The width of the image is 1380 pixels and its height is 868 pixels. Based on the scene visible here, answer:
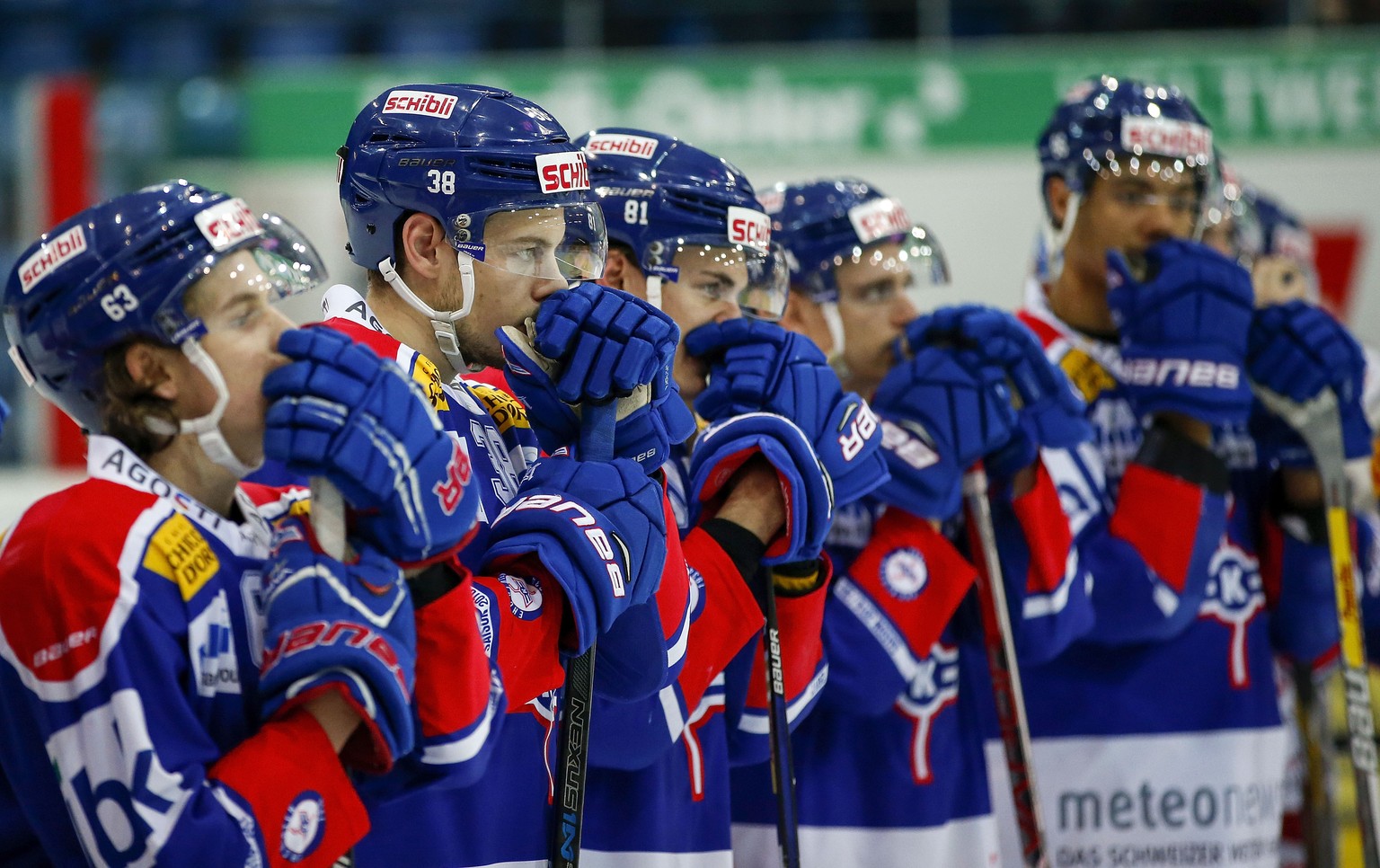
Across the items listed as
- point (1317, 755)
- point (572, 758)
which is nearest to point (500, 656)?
point (572, 758)

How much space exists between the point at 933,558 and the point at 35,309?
57.4 inches

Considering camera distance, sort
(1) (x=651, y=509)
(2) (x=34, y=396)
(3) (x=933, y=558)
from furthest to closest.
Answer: (2) (x=34, y=396), (3) (x=933, y=558), (1) (x=651, y=509)

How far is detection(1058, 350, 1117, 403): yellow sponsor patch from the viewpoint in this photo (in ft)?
9.67

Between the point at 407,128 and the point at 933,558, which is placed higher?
the point at 407,128

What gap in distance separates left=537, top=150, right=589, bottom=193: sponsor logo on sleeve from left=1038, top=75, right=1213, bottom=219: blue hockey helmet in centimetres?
132

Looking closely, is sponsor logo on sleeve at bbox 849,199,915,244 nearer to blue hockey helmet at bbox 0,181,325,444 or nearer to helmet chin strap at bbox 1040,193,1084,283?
helmet chin strap at bbox 1040,193,1084,283

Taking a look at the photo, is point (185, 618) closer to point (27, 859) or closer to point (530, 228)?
point (27, 859)

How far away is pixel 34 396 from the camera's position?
6254 mm

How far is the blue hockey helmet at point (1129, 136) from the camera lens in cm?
290

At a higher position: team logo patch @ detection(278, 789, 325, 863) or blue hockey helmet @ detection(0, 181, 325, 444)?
blue hockey helmet @ detection(0, 181, 325, 444)

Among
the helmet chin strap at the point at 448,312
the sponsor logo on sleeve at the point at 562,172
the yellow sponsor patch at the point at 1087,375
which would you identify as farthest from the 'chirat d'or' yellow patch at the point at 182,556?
the yellow sponsor patch at the point at 1087,375

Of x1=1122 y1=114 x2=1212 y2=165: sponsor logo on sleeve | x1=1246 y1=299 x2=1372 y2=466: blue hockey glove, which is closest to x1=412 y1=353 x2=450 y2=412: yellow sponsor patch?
x1=1122 y1=114 x2=1212 y2=165: sponsor logo on sleeve

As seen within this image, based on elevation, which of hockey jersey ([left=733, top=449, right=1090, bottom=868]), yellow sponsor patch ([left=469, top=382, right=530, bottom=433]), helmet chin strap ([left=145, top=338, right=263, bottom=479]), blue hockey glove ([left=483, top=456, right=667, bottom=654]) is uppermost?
helmet chin strap ([left=145, top=338, right=263, bottom=479])

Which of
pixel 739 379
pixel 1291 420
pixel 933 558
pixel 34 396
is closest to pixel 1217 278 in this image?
pixel 1291 420
